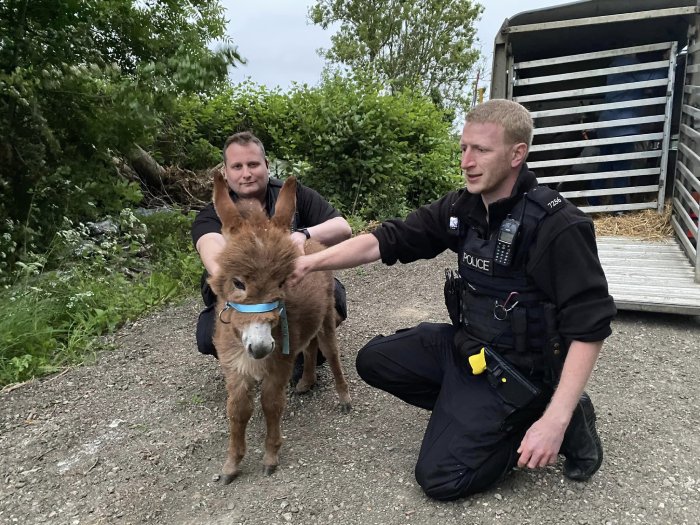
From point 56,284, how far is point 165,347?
162 centimetres

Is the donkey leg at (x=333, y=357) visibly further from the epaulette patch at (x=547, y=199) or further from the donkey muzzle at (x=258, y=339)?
the epaulette patch at (x=547, y=199)

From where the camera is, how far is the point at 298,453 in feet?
11.9

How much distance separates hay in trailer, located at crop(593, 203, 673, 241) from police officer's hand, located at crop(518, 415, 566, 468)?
5.85m

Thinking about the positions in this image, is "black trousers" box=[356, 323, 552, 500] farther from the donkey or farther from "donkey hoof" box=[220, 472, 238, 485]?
"donkey hoof" box=[220, 472, 238, 485]

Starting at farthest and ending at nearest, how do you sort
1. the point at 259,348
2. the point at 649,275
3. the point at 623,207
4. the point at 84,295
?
the point at 623,207
the point at 649,275
the point at 84,295
the point at 259,348

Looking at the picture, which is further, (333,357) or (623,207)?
(623,207)

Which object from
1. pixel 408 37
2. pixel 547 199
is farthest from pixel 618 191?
pixel 408 37

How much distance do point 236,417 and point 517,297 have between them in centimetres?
189

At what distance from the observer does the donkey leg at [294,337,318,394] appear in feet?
14.7

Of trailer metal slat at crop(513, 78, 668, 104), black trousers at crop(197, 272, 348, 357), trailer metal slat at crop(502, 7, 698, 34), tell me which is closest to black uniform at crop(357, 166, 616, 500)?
A: black trousers at crop(197, 272, 348, 357)

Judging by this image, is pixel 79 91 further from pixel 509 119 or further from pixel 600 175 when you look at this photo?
pixel 600 175

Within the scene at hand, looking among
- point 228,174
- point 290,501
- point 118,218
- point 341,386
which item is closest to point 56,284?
point 118,218

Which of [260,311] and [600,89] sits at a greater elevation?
[600,89]

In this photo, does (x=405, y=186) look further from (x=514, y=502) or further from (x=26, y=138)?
(x=514, y=502)
